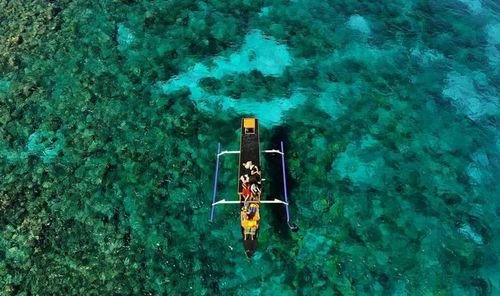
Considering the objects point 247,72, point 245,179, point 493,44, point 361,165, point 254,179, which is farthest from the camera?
point 493,44

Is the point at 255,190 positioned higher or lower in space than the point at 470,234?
higher

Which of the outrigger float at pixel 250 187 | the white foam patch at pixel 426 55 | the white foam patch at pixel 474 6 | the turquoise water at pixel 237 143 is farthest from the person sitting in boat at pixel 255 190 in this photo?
the white foam patch at pixel 474 6

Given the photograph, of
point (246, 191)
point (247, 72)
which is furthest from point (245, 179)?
point (247, 72)

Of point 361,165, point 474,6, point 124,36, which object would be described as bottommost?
point 361,165

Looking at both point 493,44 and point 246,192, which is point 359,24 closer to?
point 493,44

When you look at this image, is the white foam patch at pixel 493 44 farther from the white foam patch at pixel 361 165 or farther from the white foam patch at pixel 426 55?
the white foam patch at pixel 361 165

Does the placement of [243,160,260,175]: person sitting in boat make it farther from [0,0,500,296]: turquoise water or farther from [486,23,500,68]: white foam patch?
[486,23,500,68]: white foam patch

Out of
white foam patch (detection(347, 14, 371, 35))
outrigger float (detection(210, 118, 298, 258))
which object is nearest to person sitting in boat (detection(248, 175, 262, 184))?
A: outrigger float (detection(210, 118, 298, 258))

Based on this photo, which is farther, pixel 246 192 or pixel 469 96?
pixel 469 96

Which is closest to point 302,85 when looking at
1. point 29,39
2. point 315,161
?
point 315,161
